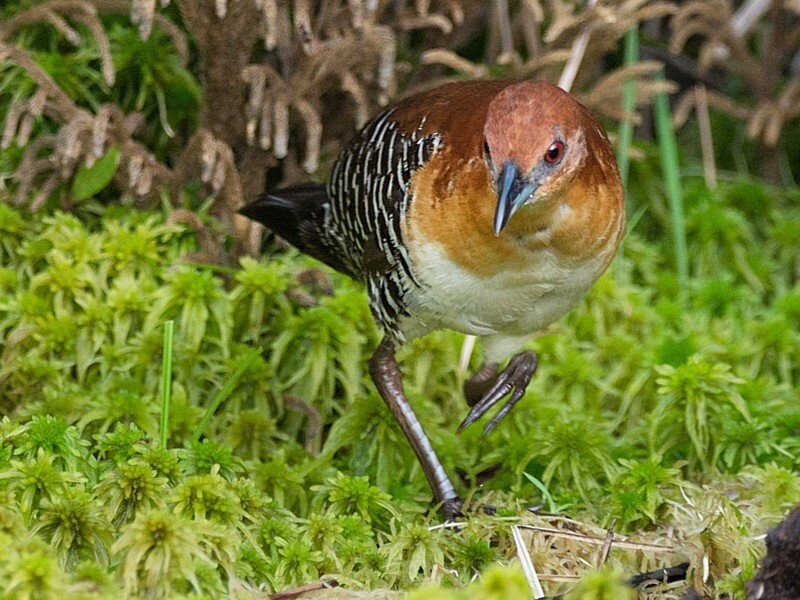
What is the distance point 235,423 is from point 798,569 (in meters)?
1.99

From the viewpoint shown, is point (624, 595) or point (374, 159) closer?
point (624, 595)

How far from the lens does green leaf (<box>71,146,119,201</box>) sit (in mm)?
4309

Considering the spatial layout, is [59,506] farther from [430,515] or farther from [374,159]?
[374,159]

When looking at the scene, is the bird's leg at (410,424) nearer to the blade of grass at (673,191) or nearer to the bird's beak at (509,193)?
the bird's beak at (509,193)

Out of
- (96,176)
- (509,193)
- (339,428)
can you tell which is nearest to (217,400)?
(339,428)

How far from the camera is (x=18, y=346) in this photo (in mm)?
4008

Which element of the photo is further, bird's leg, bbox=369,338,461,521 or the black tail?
the black tail

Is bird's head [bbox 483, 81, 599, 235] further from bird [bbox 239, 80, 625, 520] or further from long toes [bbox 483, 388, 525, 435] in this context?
long toes [bbox 483, 388, 525, 435]

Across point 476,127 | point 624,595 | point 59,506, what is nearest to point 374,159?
point 476,127

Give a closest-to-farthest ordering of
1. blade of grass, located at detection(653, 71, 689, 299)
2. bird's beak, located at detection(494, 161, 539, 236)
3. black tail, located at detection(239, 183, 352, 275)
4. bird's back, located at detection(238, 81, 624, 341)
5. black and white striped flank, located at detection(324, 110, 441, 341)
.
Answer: bird's beak, located at detection(494, 161, 539, 236)
bird's back, located at detection(238, 81, 624, 341)
black and white striped flank, located at detection(324, 110, 441, 341)
black tail, located at detection(239, 183, 352, 275)
blade of grass, located at detection(653, 71, 689, 299)

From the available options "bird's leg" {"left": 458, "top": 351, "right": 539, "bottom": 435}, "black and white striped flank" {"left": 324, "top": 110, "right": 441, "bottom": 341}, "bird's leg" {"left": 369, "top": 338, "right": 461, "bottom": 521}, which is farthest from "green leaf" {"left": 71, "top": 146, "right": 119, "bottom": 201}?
"bird's leg" {"left": 458, "top": 351, "right": 539, "bottom": 435}

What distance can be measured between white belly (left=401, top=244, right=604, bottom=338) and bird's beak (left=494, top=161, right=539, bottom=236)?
0.98 ft

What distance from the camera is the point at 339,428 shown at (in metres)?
3.86

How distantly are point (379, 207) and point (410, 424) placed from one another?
0.72 metres
